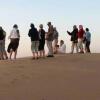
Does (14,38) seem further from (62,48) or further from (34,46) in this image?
(62,48)

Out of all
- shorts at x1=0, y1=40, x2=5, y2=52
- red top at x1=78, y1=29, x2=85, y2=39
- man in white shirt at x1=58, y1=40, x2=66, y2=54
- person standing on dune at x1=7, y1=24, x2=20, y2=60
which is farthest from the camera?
man in white shirt at x1=58, y1=40, x2=66, y2=54

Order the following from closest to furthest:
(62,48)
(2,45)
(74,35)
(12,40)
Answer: (12,40)
(2,45)
(74,35)
(62,48)

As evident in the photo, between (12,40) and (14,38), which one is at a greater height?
(14,38)

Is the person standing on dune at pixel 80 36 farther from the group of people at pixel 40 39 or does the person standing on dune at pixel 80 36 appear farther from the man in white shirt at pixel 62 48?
the group of people at pixel 40 39

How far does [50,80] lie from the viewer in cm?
1666

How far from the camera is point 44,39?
2208cm

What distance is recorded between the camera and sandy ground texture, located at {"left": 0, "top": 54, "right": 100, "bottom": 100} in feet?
47.1

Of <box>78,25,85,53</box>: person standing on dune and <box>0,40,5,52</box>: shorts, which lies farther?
<box>78,25,85,53</box>: person standing on dune

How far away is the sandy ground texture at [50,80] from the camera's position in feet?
47.1

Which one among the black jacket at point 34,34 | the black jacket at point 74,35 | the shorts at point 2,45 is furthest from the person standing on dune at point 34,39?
the black jacket at point 74,35

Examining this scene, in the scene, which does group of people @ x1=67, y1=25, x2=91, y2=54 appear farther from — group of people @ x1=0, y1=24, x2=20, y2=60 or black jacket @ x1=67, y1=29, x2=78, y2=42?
group of people @ x1=0, y1=24, x2=20, y2=60

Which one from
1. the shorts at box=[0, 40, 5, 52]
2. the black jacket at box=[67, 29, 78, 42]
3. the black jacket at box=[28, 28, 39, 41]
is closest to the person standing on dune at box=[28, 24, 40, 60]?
the black jacket at box=[28, 28, 39, 41]

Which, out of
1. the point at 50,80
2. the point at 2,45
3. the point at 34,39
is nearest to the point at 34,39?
the point at 34,39

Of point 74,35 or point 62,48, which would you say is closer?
point 74,35
